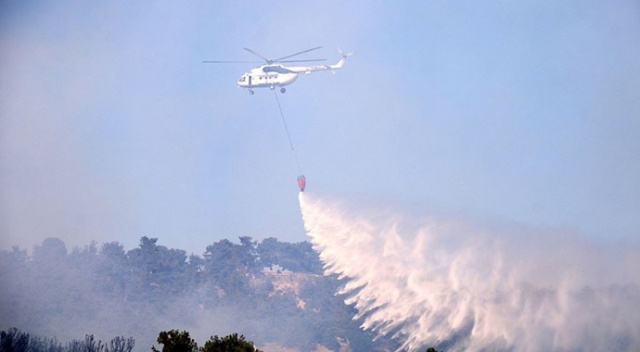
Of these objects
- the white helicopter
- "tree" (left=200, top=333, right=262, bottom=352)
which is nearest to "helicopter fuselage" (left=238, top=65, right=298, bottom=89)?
the white helicopter

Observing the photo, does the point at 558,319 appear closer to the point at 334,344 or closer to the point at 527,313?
the point at 527,313

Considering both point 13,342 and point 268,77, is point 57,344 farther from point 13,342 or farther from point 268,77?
point 268,77

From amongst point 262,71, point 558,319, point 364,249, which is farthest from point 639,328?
point 262,71

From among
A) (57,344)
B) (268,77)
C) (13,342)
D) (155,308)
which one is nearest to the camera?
(13,342)

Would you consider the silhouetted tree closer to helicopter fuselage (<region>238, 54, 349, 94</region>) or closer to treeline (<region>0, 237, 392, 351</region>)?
treeline (<region>0, 237, 392, 351</region>)

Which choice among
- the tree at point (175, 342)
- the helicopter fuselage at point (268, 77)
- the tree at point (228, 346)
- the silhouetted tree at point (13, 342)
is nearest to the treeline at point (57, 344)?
the silhouetted tree at point (13, 342)

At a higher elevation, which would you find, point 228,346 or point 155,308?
point 155,308

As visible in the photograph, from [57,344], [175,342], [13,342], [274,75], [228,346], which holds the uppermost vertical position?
[274,75]

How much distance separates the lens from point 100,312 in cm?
17788

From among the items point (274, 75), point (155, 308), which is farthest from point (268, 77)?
point (155, 308)

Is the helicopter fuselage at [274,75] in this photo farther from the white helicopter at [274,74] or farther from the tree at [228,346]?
the tree at [228,346]

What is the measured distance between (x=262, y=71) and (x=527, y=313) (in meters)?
73.8

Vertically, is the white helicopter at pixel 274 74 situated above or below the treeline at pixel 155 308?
above

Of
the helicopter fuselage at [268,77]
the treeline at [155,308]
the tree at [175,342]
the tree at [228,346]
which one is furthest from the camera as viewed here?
the treeline at [155,308]
